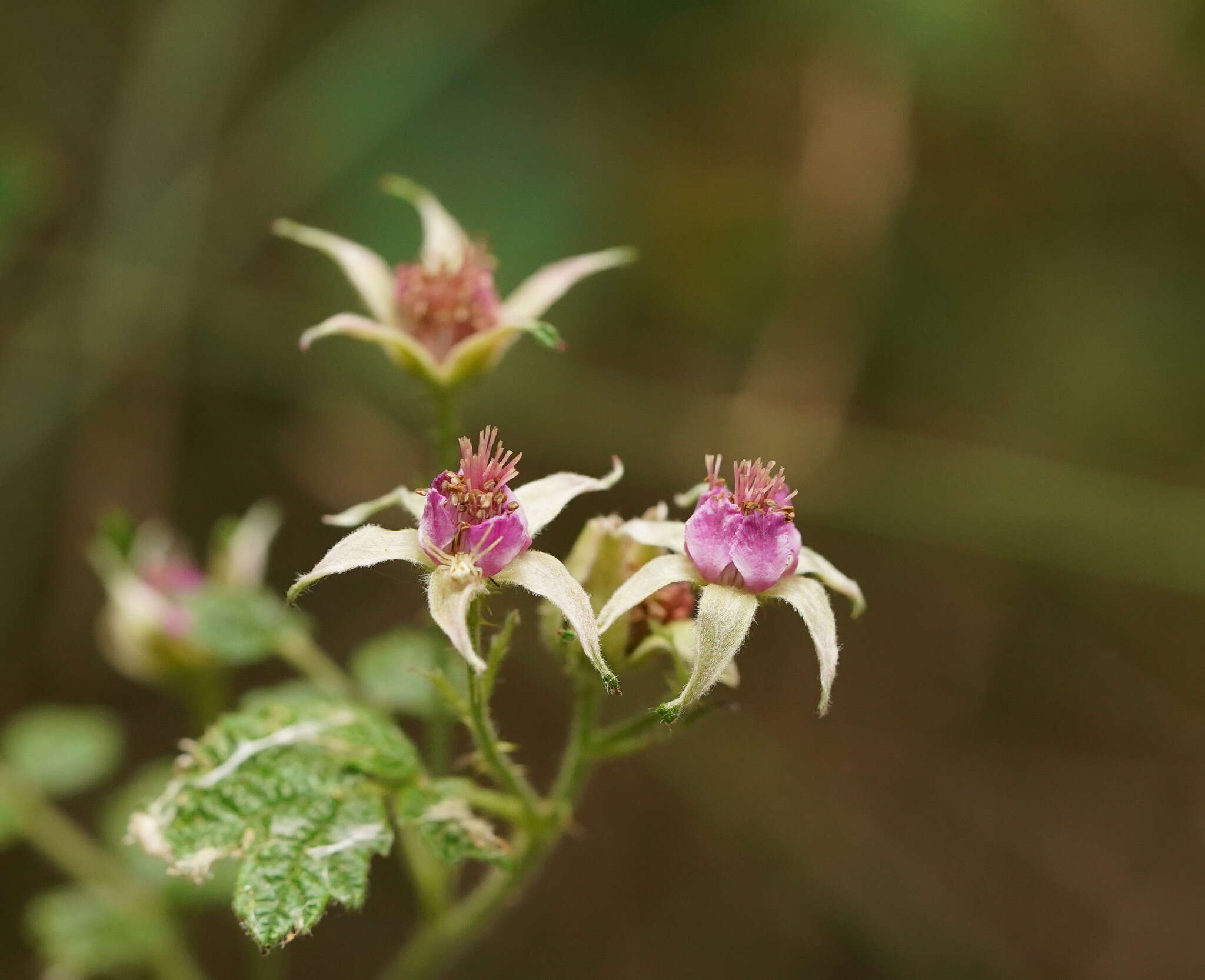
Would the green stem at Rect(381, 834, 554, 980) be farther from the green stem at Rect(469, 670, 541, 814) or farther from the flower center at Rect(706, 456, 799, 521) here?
the flower center at Rect(706, 456, 799, 521)

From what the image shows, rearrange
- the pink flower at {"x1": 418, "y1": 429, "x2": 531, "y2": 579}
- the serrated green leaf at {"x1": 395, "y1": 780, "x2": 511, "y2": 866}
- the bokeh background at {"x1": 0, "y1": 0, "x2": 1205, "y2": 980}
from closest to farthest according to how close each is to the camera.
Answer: the pink flower at {"x1": 418, "y1": 429, "x2": 531, "y2": 579} < the serrated green leaf at {"x1": 395, "y1": 780, "x2": 511, "y2": 866} < the bokeh background at {"x1": 0, "y1": 0, "x2": 1205, "y2": 980}

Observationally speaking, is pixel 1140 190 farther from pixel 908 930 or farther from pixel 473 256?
pixel 473 256

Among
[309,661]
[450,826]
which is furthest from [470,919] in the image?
[309,661]

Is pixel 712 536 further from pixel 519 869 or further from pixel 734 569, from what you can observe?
pixel 519 869

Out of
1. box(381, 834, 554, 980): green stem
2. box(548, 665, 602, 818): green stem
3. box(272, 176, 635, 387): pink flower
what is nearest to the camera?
box(548, 665, 602, 818): green stem

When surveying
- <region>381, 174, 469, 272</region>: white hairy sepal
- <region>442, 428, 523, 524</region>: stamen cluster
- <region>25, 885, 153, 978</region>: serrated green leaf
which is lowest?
<region>25, 885, 153, 978</region>: serrated green leaf

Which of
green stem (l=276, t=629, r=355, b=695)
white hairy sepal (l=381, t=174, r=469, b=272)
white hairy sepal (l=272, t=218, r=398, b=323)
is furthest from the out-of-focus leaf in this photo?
white hairy sepal (l=381, t=174, r=469, b=272)

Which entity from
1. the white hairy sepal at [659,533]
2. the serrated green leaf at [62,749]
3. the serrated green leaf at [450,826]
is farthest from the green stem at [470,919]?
the serrated green leaf at [62,749]
